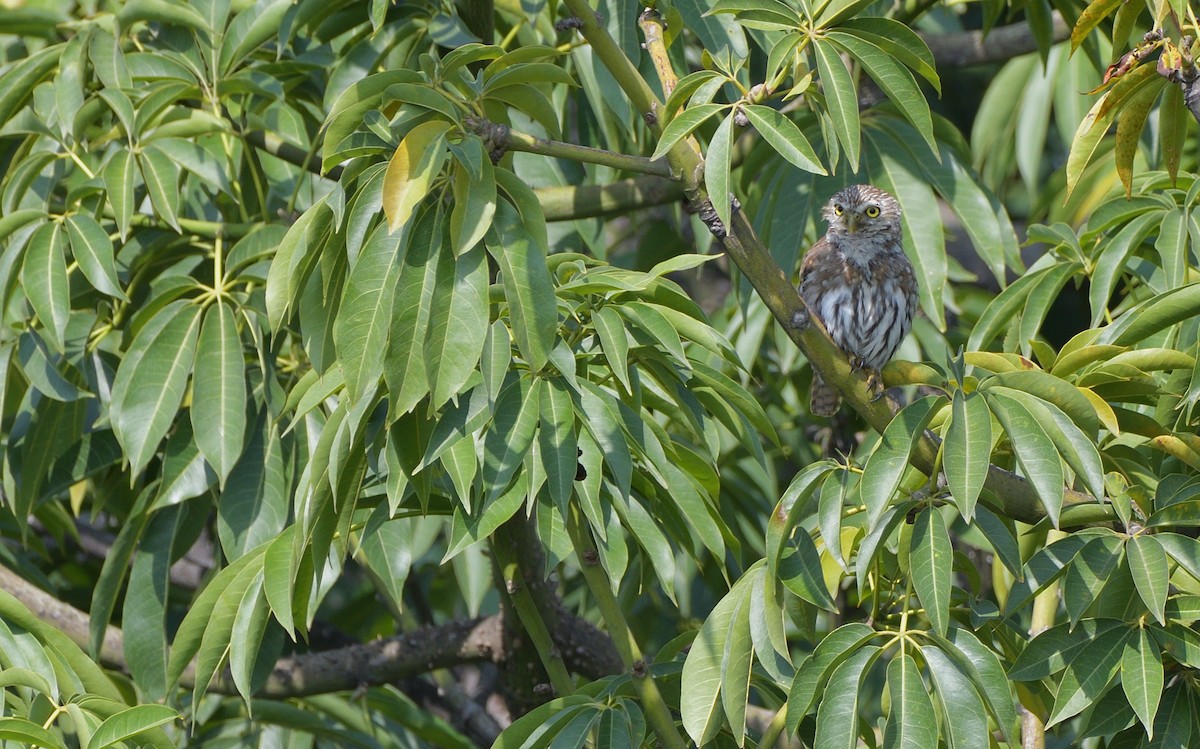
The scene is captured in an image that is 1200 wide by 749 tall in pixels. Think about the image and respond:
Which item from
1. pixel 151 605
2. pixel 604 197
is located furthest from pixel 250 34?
pixel 151 605

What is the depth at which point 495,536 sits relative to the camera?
297 cm

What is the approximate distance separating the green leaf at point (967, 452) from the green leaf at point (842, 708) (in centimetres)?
33

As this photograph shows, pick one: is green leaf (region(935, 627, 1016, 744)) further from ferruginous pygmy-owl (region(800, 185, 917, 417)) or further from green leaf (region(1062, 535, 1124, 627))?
ferruginous pygmy-owl (region(800, 185, 917, 417))

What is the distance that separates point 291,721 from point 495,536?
3.44 feet

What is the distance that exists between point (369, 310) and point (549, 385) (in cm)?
41

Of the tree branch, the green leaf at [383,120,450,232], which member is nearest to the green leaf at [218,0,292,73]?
the tree branch

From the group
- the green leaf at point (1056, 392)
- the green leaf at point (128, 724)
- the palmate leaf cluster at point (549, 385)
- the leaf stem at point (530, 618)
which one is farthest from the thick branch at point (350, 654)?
the green leaf at point (1056, 392)

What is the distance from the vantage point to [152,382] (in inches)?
121

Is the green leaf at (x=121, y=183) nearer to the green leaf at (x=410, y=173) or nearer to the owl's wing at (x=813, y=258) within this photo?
the green leaf at (x=410, y=173)

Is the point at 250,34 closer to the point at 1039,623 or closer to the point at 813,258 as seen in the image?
the point at 813,258

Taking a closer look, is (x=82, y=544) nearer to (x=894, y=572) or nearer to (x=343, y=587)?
(x=343, y=587)

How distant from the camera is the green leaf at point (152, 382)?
3.03m

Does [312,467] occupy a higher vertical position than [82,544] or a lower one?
higher

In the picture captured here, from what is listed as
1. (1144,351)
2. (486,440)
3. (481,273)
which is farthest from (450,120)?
(1144,351)
